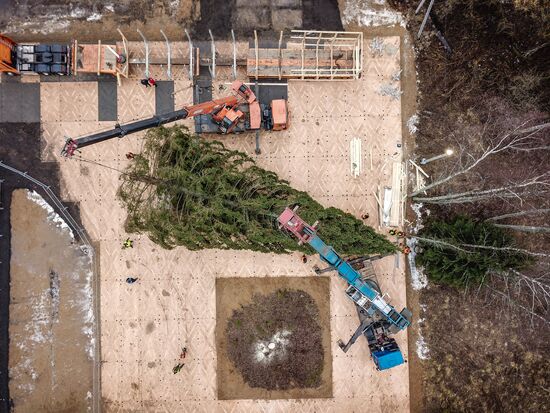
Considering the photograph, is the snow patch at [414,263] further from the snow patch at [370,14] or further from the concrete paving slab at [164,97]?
the concrete paving slab at [164,97]

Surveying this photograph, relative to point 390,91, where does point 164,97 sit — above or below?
below

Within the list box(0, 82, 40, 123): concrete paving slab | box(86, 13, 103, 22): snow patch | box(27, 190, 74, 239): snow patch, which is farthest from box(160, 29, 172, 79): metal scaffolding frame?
box(27, 190, 74, 239): snow patch

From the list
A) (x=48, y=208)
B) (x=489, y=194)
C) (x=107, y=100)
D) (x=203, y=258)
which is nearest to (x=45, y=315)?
(x=48, y=208)

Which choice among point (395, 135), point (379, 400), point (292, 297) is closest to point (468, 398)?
point (379, 400)

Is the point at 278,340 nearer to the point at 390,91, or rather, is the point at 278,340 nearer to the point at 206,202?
the point at 206,202

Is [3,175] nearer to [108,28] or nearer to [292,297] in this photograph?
[108,28]

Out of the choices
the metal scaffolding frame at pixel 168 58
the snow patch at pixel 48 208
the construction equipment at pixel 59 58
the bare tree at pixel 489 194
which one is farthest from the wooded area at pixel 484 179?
the snow patch at pixel 48 208

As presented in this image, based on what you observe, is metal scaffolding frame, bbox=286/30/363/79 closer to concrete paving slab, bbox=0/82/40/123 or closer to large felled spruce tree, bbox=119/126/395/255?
large felled spruce tree, bbox=119/126/395/255
